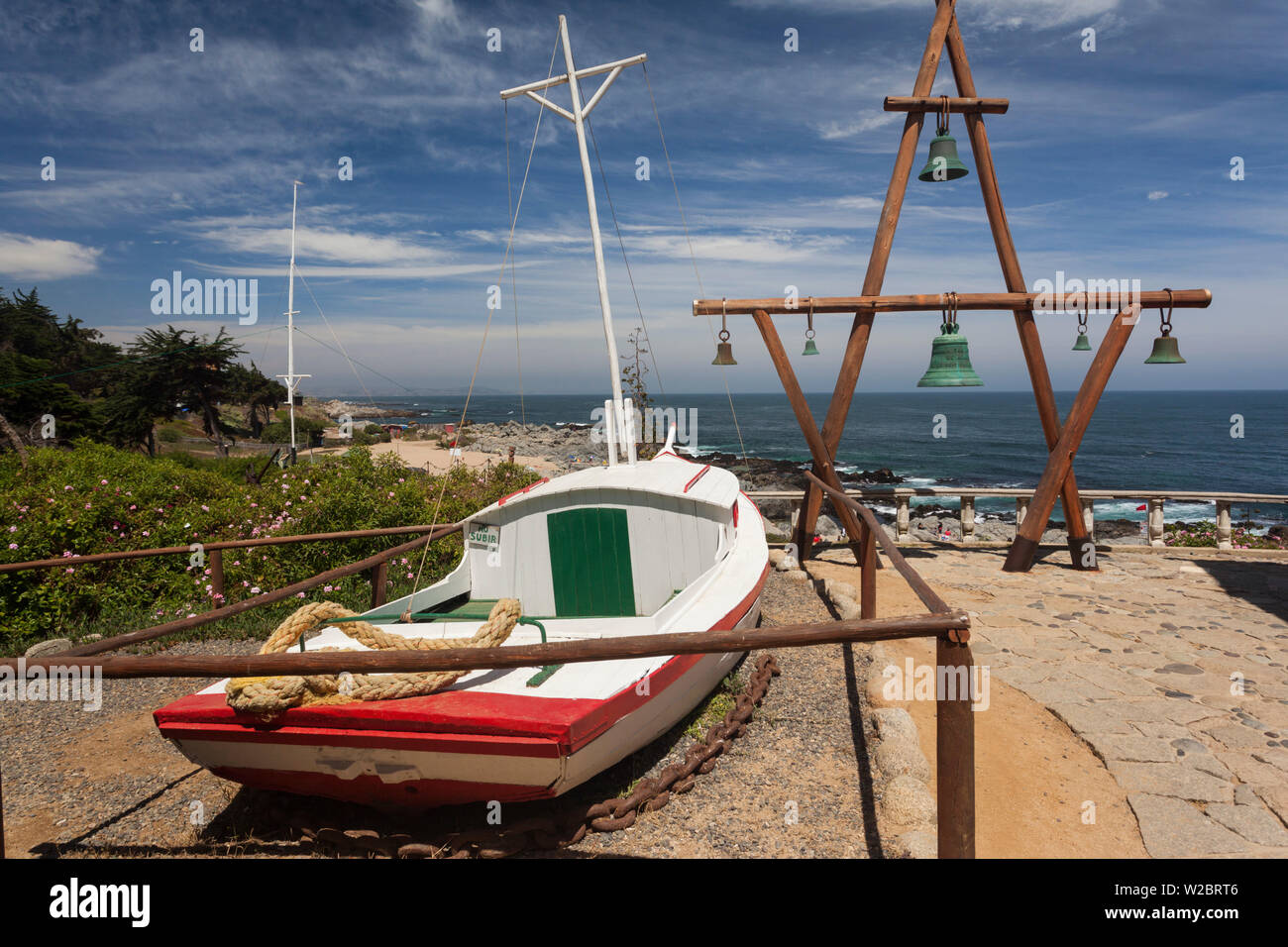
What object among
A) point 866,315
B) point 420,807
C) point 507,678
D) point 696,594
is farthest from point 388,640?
point 866,315

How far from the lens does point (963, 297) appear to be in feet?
25.3

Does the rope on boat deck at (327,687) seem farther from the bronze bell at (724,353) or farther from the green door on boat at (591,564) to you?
the bronze bell at (724,353)

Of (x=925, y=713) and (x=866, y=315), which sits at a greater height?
(x=866, y=315)

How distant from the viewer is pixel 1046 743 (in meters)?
4.36

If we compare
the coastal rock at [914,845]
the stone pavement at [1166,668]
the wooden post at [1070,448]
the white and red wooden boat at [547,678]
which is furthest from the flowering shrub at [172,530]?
the wooden post at [1070,448]

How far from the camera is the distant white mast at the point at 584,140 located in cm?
646

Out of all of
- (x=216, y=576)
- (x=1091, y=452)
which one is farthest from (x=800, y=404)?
(x=1091, y=452)

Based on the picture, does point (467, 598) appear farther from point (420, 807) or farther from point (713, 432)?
point (713, 432)

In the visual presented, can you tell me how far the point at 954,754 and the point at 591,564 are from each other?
3186 mm

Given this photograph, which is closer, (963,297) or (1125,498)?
(963,297)

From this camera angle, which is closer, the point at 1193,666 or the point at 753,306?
the point at 1193,666

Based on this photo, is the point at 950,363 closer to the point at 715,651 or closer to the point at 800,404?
the point at 800,404
